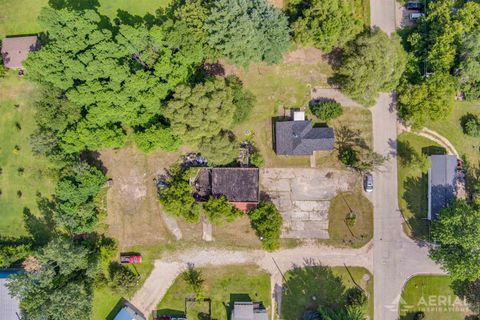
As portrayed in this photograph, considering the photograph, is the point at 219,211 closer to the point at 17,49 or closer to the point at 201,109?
the point at 201,109

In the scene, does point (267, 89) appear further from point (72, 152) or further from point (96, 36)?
point (72, 152)

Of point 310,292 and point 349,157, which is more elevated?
point 349,157

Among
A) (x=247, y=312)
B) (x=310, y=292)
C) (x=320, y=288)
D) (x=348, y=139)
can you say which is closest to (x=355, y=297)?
(x=320, y=288)

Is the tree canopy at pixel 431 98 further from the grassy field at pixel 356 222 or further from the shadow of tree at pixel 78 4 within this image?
the shadow of tree at pixel 78 4

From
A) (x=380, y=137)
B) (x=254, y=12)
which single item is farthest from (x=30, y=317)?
(x=380, y=137)

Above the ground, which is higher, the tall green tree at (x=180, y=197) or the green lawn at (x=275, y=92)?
the green lawn at (x=275, y=92)

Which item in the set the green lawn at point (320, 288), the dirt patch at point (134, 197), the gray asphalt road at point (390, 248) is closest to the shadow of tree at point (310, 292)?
the green lawn at point (320, 288)
